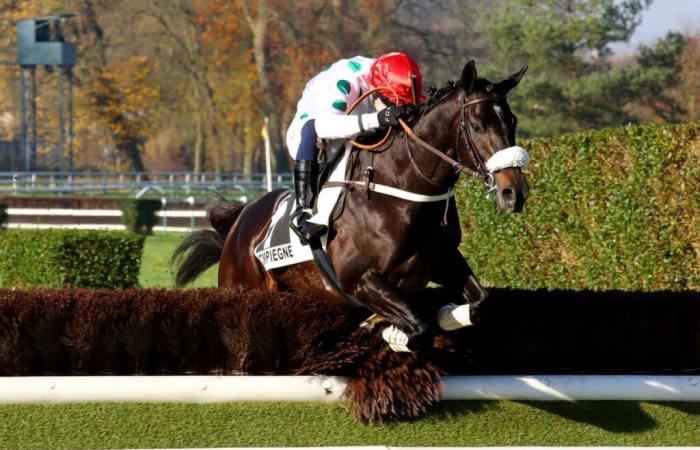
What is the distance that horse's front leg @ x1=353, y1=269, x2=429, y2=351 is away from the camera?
5.86m

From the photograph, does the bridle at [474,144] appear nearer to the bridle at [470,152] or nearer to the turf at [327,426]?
the bridle at [470,152]

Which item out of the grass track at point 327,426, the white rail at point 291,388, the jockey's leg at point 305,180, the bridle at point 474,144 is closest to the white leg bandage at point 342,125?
the jockey's leg at point 305,180

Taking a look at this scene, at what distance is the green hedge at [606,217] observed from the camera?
9.85m

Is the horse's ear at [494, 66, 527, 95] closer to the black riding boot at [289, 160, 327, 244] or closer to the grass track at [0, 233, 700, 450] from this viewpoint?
the black riding boot at [289, 160, 327, 244]

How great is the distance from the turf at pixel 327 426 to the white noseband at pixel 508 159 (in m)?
1.36

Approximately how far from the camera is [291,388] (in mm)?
5922

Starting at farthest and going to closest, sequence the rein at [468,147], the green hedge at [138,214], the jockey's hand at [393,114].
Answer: the green hedge at [138,214] < the jockey's hand at [393,114] < the rein at [468,147]

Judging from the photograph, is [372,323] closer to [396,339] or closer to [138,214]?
[396,339]

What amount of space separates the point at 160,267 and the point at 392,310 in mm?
11170

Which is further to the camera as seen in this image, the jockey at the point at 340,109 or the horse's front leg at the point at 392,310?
the jockey at the point at 340,109

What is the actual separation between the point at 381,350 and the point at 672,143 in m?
4.60

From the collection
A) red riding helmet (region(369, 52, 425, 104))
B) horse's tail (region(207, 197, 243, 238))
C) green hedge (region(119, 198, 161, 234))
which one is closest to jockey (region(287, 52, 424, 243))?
red riding helmet (region(369, 52, 425, 104))

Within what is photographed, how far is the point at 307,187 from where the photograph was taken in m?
6.58

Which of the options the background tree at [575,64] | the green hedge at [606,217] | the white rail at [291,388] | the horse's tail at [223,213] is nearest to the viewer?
the white rail at [291,388]
